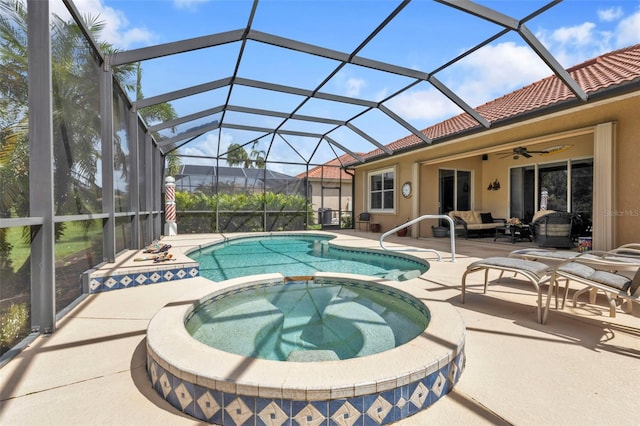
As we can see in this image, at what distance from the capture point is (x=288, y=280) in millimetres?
4137

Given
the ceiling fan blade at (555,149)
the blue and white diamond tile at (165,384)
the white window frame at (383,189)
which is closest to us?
the blue and white diamond tile at (165,384)

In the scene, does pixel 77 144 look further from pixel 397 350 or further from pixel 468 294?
pixel 468 294

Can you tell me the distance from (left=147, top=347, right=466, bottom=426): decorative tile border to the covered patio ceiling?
15.0 ft

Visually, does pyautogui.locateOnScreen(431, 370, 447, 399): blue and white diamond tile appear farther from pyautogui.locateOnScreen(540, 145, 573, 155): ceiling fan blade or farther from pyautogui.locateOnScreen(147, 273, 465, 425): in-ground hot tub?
pyautogui.locateOnScreen(540, 145, 573, 155): ceiling fan blade

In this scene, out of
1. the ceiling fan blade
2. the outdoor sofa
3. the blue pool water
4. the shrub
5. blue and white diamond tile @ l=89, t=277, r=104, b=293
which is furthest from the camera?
the outdoor sofa

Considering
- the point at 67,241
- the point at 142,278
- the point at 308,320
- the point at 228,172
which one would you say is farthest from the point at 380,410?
the point at 228,172

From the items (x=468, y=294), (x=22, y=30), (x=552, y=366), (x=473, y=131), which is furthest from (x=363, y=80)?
(x=552, y=366)

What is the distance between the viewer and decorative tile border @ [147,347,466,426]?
1.46 meters

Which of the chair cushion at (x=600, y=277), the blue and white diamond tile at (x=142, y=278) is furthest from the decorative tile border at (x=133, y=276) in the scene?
the chair cushion at (x=600, y=277)

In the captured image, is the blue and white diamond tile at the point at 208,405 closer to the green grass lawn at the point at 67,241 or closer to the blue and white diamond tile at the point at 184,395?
the blue and white diamond tile at the point at 184,395

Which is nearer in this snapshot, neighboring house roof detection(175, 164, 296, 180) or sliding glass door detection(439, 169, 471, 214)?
sliding glass door detection(439, 169, 471, 214)


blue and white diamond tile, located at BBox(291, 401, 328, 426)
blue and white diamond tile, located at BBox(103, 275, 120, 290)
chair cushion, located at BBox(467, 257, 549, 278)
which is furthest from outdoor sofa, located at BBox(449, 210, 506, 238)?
blue and white diamond tile, located at BBox(291, 401, 328, 426)

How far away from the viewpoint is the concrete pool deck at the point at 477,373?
1.57 m

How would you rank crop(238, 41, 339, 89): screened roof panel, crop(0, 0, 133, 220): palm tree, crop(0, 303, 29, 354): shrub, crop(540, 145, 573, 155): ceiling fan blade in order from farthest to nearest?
crop(540, 145, 573, 155): ceiling fan blade, crop(238, 41, 339, 89): screened roof panel, crop(0, 0, 133, 220): palm tree, crop(0, 303, 29, 354): shrub
